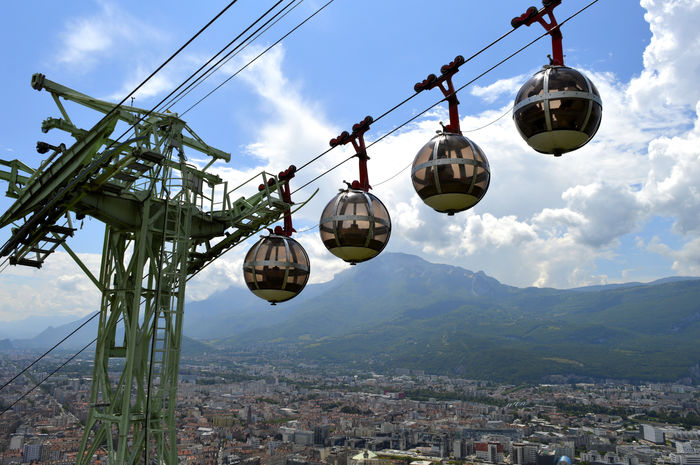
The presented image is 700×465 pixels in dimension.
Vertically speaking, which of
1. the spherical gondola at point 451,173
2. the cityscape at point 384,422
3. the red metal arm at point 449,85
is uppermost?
the red metal arm at point 449,85

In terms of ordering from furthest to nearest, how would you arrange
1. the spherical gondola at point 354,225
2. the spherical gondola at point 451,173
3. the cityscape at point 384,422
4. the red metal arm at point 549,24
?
the cityscape at point 384,422 < the spherical gondola at point 354,225 < the spherical gondola at point 451,173 < the red metal arm at point 549,24

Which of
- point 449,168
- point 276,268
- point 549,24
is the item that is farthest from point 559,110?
point 276,268

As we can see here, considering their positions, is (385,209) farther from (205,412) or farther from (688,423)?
(688,423)

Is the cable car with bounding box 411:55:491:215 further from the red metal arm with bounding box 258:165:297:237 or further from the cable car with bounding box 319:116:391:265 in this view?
the red metal arm with bounding box 258:165:297:237

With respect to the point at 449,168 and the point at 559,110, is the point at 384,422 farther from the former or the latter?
the point at 559,110

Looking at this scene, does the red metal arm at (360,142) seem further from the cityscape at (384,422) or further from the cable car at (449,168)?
the cityscape at (384,422)

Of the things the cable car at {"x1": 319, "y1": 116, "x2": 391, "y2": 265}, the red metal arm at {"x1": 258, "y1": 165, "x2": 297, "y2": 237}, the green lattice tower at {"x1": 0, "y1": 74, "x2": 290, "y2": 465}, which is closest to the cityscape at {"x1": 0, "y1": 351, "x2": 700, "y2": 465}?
the green lattice tower at {"x1": 0, "y1": 74, "x2": 290, "y2": 465}

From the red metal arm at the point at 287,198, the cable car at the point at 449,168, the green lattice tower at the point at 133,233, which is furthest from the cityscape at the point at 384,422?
the cable car at the point at 449,168
